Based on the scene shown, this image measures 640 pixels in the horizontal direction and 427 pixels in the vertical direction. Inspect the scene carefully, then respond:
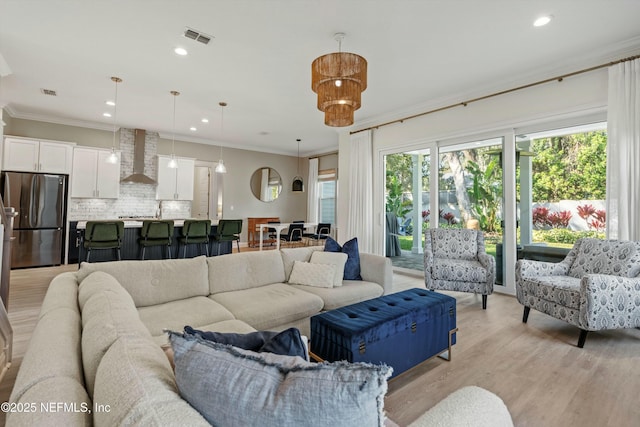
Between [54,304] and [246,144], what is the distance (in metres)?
7.46

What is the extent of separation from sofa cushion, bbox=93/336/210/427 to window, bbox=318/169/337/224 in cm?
801

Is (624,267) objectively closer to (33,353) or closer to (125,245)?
(33,353)

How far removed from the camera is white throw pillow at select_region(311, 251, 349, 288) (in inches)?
119

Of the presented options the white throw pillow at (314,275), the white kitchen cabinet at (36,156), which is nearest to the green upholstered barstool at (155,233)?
the white kitchen cabinet at (36,156)

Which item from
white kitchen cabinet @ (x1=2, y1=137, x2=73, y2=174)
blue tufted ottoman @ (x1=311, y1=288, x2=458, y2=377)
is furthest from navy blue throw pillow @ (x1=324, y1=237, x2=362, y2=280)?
white kitchen cabinet @ (x1=2, y1=137, x2=73, y2=174)

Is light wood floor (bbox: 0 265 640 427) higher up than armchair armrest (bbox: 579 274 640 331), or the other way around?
armchair armrest (bbox: 579 274 640 331)

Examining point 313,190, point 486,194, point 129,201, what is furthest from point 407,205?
point 129,201

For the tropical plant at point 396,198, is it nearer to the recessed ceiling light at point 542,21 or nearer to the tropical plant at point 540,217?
the tropical plant at point 540,217

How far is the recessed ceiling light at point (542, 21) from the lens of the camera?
2.80m

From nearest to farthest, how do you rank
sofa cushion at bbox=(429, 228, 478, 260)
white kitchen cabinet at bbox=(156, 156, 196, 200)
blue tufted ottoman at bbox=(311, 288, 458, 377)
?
blue tufted ottoman at bbox=(311, 288, 458, 377)
sofa cushion at bbox=(429, 228, 478, 260)
white kitchen cabinet at bbox=(156, 156, 196, 200)

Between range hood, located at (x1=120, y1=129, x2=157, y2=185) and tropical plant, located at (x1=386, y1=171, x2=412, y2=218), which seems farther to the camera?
range hood, located at (x1=120, y1=129, x2=157, y2=185)

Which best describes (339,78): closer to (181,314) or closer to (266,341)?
(181,314)

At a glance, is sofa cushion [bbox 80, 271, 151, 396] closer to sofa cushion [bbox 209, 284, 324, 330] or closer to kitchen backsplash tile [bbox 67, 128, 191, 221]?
sofa cushion [bbox 209, 284, 324, 330]

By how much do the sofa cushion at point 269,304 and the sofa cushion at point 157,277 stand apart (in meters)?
0.20
